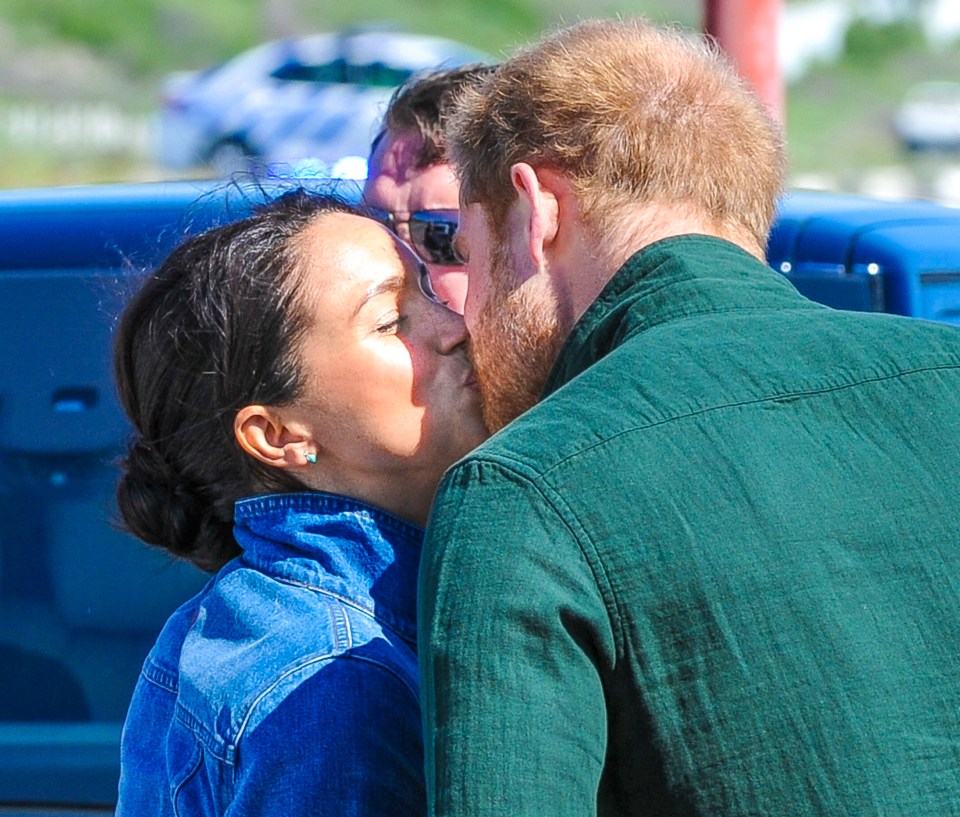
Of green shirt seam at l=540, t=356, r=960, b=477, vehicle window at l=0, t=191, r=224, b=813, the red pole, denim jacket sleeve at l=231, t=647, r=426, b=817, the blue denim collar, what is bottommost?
vehicle window at l=0, t=191, r=224, b=813

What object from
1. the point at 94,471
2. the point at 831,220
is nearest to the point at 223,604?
the point at 94,471

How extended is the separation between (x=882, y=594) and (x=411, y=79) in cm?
195

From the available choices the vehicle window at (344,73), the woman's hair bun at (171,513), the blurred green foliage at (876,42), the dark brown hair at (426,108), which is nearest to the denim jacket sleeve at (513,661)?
the woman's hair bun at (171,513)

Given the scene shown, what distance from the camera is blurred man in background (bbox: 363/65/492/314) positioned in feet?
8.61

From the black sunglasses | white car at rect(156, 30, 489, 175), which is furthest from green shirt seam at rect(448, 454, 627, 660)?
white car at rect(156, 30, 489, 175)

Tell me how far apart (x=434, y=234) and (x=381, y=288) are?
0.99m

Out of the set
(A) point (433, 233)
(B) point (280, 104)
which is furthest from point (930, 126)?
(A) point (433, 233)

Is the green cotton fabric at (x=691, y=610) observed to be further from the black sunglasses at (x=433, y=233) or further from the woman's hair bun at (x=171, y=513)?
the black sunglasses at (x=433, y=233)

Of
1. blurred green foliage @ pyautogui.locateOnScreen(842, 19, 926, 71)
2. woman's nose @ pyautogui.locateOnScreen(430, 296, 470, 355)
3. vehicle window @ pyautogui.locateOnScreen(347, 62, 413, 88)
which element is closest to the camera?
woman's nose @ pyautogui.locateOnScreen(430, 296, 470, 355)

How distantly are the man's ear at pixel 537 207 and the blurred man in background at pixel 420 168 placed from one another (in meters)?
0.96

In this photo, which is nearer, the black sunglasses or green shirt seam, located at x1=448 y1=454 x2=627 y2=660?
green shirt seam, located at x1=448 y1=454 x2=627 y2=660

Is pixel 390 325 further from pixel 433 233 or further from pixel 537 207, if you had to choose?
pixel 433 233

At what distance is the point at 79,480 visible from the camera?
2.54 metres

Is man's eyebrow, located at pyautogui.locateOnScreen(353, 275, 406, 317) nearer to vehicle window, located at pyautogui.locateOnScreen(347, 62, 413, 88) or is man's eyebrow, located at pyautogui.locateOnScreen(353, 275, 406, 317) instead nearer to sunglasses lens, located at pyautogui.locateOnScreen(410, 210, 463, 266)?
sunglasses lens, located at pyautogui.locateOnScreen(410, 210, 463, 266)
